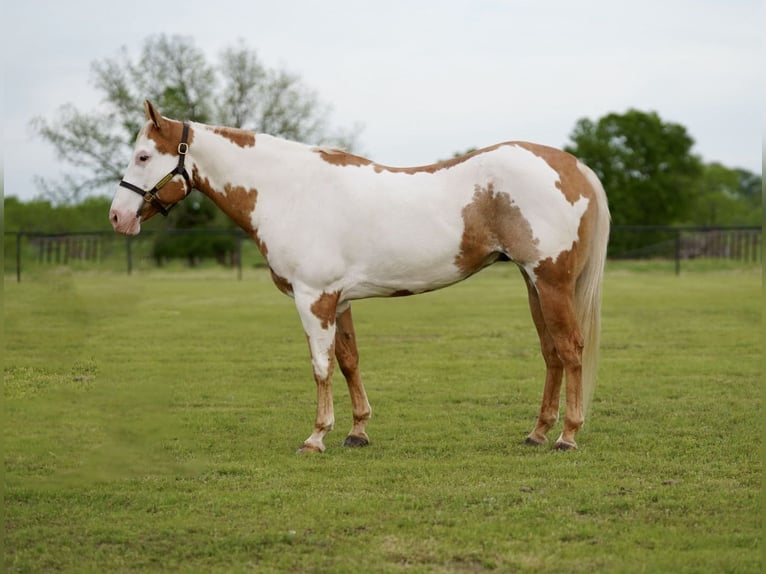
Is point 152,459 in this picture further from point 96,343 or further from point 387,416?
point 96,343

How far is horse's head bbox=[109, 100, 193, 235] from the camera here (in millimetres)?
6383

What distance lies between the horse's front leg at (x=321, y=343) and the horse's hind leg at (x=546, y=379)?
1433mm

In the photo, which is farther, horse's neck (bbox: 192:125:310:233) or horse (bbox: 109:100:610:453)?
horse's neck (bbox: 192:125:310:233)

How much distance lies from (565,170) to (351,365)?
2090 mm

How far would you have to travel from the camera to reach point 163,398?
277 inches

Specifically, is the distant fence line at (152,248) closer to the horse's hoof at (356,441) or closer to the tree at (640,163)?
the tree at (640,163)

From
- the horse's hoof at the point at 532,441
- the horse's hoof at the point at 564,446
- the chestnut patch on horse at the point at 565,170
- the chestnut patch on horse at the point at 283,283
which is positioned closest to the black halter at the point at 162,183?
the chestnut patch on horse at the point at 283,283

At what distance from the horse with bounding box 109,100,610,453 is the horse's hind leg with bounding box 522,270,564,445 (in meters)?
0.01

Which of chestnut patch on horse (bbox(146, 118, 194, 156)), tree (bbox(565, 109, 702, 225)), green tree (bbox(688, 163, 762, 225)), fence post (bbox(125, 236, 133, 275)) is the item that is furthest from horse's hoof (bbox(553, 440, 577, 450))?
tree (bbox(565, 109, 702, 225))

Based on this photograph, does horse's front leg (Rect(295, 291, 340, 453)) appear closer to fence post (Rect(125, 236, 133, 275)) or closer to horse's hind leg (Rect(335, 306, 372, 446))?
horse's hind leg (Rect(335, 306, 372, 446))

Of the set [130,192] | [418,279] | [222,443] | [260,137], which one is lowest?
[222,443]

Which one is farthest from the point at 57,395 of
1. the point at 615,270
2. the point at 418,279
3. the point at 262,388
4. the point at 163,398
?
the point at 615,270

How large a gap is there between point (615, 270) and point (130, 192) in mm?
26947

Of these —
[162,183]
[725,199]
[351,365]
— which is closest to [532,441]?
[351,365]
